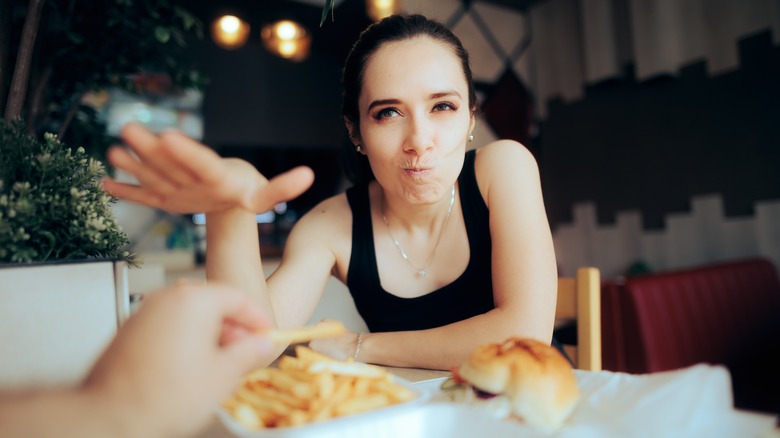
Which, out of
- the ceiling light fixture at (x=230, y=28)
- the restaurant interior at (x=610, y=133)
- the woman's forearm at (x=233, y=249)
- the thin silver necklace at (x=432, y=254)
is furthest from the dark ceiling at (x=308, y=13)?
the woman's forearm at (x=233, y=249)

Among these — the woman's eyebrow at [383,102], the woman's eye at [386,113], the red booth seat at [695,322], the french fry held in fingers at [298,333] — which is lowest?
the red booth seat at [695,322]

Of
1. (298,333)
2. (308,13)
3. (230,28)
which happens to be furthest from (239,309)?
(308,13)

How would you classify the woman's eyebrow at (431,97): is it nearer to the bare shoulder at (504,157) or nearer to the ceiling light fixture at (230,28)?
the bare shoulder at (504,157)

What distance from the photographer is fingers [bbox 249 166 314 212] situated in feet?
1.91

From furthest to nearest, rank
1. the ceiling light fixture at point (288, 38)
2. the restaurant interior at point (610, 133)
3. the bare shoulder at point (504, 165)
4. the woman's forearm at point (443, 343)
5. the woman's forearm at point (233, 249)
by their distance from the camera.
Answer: the ceiling light fixture at point (288, 38) → the restaurant interior at point (610, 133) → the bare shoulder at point (504, 165) → the woman's forearm at point (443, 343) → the woman's forearm at point (233, 249)

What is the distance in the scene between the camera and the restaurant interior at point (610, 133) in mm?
2670

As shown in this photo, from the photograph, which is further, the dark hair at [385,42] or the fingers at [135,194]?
the dark hair at [385,42]

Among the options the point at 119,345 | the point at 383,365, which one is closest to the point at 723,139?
the point at 383,365

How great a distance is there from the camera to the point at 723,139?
3.39 meters

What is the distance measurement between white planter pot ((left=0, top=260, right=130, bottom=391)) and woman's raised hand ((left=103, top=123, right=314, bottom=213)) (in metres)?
0.11

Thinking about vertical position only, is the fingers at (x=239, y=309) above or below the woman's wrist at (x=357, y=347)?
above

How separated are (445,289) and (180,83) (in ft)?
4.62

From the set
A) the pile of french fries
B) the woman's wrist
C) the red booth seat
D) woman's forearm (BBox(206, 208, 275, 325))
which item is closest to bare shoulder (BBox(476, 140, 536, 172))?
the woman's wrist

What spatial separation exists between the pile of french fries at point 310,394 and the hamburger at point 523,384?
0.32ft
